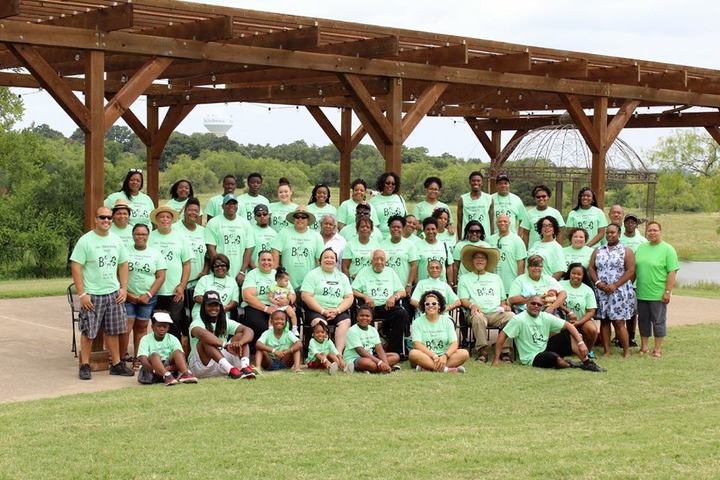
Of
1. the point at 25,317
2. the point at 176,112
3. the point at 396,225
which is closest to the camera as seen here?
the point at 396,225

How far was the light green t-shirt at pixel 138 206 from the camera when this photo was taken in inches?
444

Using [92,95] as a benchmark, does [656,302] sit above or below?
below

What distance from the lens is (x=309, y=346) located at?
10.5 m

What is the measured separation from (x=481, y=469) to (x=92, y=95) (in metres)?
5.42

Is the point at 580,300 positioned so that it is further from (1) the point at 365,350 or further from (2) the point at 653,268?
(1) the point at 365,350

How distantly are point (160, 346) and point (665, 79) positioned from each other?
929cm

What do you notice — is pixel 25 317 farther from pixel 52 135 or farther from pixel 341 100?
pixel 52 135

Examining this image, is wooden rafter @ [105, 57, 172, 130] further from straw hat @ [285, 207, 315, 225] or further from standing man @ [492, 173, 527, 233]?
standing man @ [492, 173, 527, 233]

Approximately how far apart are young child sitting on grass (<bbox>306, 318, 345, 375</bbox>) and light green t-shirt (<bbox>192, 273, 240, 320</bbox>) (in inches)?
31.4

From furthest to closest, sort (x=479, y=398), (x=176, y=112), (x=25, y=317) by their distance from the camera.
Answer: (x=176, y=112) → (x=25, y=317) → (x=479, y=398)

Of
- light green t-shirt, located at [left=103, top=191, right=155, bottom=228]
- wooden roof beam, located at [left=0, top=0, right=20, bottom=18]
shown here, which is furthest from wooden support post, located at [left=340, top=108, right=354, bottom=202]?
wooden roof beam, located at [left=0, top=0, right=20, bottom=18]

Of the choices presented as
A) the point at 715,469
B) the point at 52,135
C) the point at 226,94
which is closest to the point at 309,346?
the point at 715,469

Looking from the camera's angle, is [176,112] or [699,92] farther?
[176,112]

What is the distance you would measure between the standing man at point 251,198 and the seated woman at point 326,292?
164cm
